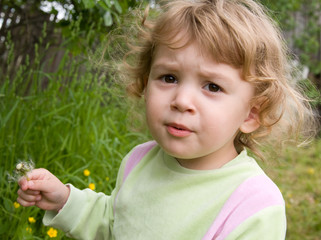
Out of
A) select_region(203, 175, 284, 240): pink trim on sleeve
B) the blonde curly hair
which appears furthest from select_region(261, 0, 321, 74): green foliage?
select_region(203, 175, 284, 240): pink trim on sleeve

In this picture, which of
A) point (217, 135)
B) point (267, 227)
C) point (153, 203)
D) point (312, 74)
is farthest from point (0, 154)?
point (312, 74)

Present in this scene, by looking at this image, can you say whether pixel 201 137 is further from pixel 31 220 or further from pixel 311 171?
pixel 311 171

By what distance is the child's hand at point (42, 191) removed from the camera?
1.42 metres

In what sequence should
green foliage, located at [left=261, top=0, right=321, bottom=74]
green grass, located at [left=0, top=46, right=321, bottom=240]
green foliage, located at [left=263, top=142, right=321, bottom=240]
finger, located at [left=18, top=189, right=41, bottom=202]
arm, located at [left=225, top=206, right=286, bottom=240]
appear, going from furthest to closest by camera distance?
green foliage, located at [left=261, top=0, right=321, bottom=74] < green foliage, located at [left=263, top=142, right=321, bottom=240] < green grass, located at [left=0, top=46, right=321, bottom=240] < finger, located at [left=18, top=189, right=41, bottom=202] < arm, located at [left=225, top=206, right=286, bottom=240]

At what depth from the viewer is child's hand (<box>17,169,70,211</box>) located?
4.65 feet

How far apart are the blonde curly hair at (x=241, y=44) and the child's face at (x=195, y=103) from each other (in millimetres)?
37

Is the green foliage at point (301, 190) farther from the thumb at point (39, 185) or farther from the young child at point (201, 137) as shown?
the thumb at point (39, 185)

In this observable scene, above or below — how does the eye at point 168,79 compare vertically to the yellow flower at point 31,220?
above

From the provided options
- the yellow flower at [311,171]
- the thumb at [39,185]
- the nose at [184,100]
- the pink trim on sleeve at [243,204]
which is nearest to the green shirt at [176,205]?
the pink trim on sleeve at [243,204]

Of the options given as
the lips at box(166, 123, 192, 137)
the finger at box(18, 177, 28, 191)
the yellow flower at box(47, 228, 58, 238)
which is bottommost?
the yellow flower at box(47, 228, 58, 238)

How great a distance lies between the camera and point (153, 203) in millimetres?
1416

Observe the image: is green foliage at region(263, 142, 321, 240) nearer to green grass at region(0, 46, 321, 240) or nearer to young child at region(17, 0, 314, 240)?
green grass at region(0, 46, 321, 240)

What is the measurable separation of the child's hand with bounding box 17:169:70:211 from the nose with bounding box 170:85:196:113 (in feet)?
1.71

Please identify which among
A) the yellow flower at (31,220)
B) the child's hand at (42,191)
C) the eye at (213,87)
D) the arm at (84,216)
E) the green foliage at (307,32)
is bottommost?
the green foliage at (307,32)
